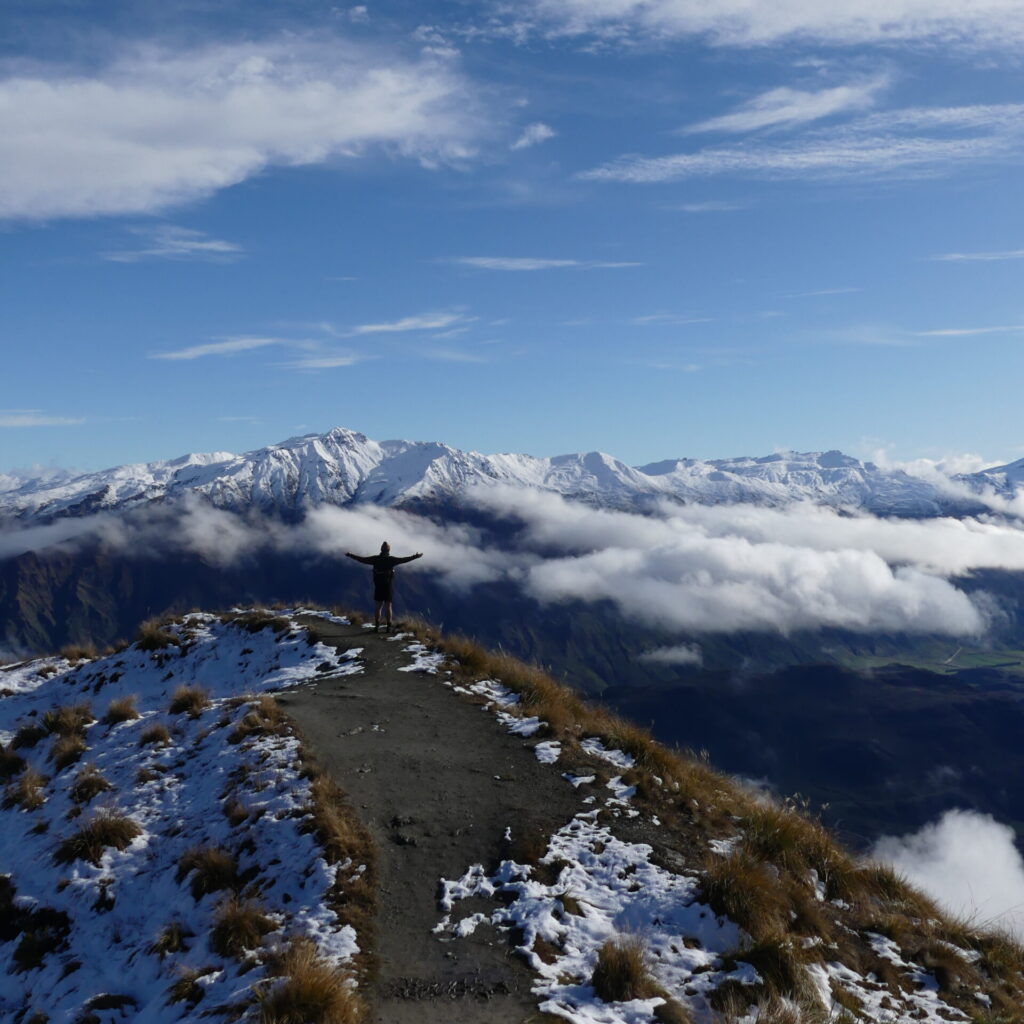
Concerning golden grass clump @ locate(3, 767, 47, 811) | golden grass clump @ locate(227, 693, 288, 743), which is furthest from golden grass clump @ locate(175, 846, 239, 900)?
golden grass clump @ locate(3, 767, 47, 811)

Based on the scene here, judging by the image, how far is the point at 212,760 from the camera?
53.3 ft

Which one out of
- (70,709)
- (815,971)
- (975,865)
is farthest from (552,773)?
(975,865)

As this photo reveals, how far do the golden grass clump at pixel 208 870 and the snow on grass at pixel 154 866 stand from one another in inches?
4.6

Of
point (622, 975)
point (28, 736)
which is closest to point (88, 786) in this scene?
point (28, 736)

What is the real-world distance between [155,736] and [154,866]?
5.57m

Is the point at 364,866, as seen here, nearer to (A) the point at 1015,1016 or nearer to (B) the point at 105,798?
(B) the point at 105,798

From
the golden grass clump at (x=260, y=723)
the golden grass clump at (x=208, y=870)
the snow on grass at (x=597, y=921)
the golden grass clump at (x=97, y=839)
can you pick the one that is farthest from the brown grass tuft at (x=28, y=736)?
the snow on grass at (x=597, y=921)

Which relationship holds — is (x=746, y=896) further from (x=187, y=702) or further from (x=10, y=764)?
(x=10, y=764)

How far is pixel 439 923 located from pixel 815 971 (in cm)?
544

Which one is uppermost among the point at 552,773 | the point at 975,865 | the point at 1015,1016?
the point at 552,773

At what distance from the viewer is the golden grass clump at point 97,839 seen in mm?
13367

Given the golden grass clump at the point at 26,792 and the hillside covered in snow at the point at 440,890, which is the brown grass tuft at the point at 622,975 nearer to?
the hillside covered in snow at the point at 440,890

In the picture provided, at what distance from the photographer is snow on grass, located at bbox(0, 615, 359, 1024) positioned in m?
10.3

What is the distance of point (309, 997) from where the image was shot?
329 inches
